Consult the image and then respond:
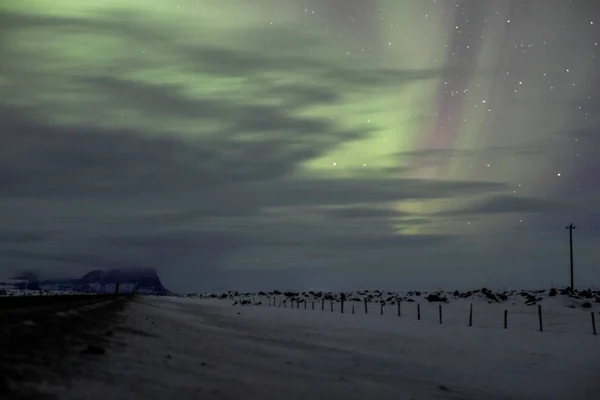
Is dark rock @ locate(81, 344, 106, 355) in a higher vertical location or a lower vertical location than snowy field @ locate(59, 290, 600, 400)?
higher

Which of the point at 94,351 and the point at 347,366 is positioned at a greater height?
the point at 94,351

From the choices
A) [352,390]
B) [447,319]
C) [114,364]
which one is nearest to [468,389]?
[352,390]

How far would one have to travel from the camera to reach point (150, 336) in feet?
66.9

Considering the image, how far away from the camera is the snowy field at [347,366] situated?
12.0 meters

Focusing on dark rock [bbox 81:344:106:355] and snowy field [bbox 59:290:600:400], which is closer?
snowy field [bbox 59:290:600:400]

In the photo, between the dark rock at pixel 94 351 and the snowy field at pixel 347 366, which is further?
the dark rock at pixel 94 351

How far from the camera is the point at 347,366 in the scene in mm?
19891

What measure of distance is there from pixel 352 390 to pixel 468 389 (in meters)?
4.69

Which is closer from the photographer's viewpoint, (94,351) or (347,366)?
(94,351)

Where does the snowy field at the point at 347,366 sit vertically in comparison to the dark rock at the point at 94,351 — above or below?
below

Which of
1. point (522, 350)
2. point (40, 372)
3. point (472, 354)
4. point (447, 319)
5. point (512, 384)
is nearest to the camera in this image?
point (40, 372)

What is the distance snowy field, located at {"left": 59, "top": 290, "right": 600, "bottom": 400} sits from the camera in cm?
1197

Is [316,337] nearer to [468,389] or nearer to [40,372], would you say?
[468,389]

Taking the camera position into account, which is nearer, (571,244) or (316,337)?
(316,337)
